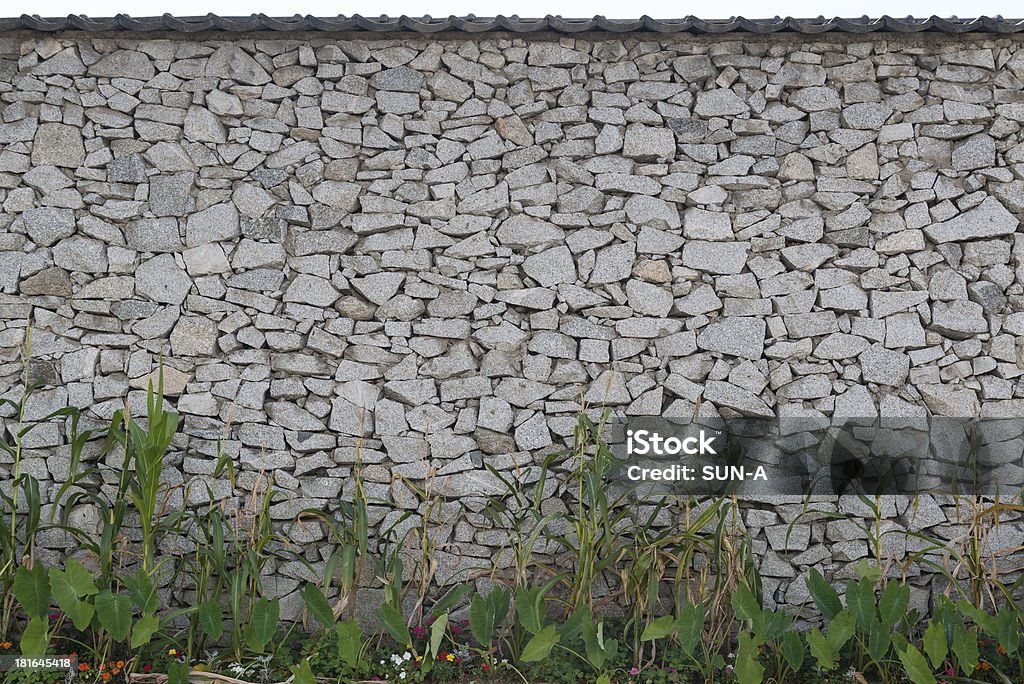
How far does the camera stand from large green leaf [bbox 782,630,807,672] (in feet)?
10.0

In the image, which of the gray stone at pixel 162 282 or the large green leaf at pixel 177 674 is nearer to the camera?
the large green leaf at pixel 177 674

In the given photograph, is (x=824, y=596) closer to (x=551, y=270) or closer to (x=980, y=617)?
(x=980, y=617)

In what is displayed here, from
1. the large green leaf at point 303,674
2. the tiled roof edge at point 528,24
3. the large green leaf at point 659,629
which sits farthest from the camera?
the tiled roof edge at point 528,24

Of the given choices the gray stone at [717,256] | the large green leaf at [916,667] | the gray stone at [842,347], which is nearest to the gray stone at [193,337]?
the gray stone at [717,256]

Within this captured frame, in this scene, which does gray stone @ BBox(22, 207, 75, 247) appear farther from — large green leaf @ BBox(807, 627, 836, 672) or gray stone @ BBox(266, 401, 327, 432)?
large green leaf @ BBox(807, 627, 836, 672)

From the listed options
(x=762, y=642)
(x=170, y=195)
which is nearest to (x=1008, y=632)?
(x=762, y=642)

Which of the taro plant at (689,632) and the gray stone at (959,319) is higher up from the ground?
the gray stone at (959,319)

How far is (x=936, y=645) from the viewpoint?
3.03 m

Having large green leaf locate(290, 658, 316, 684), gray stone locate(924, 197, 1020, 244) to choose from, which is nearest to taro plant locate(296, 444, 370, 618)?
large green leaf locate(290, 658, 316, 684)

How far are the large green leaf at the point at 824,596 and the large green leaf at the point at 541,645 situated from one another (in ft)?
3.35

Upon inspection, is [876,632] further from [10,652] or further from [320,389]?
[10,652]

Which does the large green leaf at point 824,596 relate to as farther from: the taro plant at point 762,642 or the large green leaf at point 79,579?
the large green leaf at point 79,579

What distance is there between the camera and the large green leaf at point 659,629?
3064 millimetres

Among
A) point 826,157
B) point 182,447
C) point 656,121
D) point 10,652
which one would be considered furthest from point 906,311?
point 10,652
